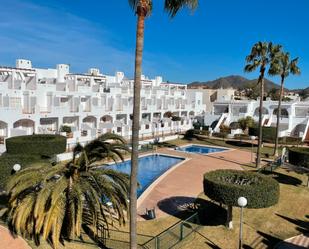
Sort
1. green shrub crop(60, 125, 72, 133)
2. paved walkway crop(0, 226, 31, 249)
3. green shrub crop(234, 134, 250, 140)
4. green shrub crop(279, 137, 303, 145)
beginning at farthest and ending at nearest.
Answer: green shrub crop(234, 134, 250, 140) < green shrub crop(279, 137, 303, 145) < green shrub crop(60, 125, 72, 133) < paved walkway crop(0, 226, 31, 249)

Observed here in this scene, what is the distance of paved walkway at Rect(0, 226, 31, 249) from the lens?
11.9 meters

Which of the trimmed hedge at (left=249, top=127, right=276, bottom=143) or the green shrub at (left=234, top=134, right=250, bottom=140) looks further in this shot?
the green shrub at (left=234, top=134, right=250, bottom=140)

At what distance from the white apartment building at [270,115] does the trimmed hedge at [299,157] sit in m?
23.1

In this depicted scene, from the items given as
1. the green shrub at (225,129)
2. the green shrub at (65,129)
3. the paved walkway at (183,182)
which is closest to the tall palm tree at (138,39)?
the paved walkway at (183,182)

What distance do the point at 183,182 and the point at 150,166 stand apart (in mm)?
A: 7892

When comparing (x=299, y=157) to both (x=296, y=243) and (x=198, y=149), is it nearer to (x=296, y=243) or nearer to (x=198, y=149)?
(x=296, y=243)

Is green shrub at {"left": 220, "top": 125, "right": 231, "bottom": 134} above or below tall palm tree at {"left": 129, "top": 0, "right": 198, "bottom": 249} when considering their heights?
below

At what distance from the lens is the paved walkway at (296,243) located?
45.8 ft

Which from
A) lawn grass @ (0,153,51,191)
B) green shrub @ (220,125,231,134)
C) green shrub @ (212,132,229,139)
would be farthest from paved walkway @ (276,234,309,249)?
green shrub @ (220,125,231,134)

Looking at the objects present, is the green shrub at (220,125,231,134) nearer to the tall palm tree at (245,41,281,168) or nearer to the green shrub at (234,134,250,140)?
the green shrub at (234,134,250,140)

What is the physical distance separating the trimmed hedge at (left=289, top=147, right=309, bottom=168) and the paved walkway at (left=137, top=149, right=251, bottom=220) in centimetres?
489

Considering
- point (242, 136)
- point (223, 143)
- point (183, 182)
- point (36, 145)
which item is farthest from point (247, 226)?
point (242, 136)

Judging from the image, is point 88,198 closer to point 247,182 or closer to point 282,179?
point 247,182

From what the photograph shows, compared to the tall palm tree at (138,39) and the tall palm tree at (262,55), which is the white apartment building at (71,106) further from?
the tall palm tree at (138,39)
